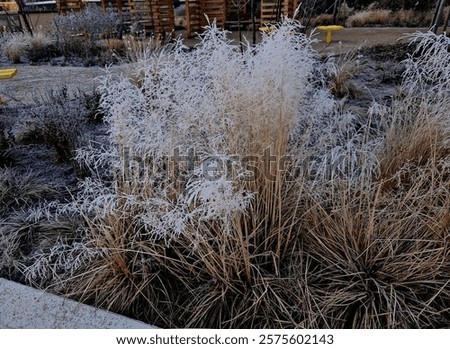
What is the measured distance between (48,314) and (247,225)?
0.93 m

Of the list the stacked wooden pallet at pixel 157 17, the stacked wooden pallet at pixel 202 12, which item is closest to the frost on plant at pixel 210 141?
the stacked wooden pallet at pixel 157 17

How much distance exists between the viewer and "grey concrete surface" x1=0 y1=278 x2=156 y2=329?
1559 millimetres

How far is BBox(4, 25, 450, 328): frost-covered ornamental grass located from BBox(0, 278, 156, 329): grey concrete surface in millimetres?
60

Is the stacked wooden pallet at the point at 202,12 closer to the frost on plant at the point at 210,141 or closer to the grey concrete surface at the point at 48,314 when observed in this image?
the frost on plant at the point at 210,141

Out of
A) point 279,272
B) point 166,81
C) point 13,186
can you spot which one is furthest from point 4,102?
point 279,272

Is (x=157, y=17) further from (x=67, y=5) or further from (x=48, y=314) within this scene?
(x=48, y=314)

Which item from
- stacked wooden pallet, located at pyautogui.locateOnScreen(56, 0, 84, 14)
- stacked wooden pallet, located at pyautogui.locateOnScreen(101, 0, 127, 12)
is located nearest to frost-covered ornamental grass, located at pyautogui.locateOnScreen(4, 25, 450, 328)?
stacked wooden pallet, located at pyautogui.locateOnScreen(56, 0, 84, 14)

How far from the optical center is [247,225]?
169 cm

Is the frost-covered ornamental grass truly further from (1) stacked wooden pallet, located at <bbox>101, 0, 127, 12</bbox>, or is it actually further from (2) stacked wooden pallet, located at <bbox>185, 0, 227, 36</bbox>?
(1) stacked wooden pallet, located at <bbox>101, 0, 127, 12</bbox>

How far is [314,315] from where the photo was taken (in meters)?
1.48

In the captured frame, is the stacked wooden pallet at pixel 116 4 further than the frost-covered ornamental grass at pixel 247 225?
Yes

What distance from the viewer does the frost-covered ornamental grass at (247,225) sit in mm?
1517

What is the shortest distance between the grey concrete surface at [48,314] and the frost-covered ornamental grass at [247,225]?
0.20 ft

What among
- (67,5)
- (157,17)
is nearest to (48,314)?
(157,17)
